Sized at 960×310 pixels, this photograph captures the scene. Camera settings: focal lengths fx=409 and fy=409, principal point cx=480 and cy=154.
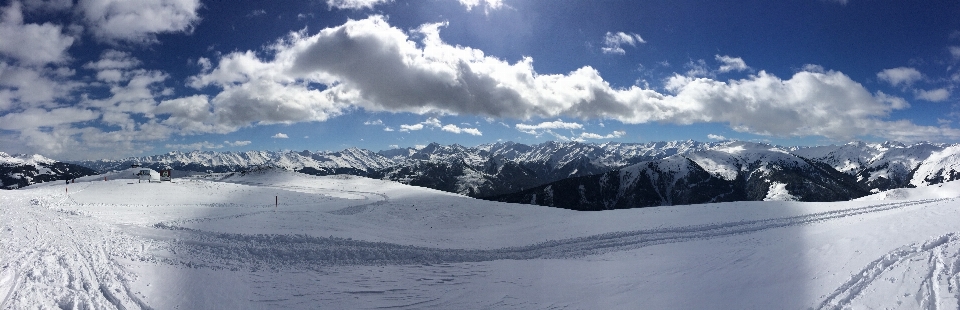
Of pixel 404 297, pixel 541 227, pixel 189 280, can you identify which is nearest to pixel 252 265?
pixel 189 280

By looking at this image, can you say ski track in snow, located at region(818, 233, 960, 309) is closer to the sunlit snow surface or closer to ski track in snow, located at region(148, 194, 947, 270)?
the sunlit snow surface

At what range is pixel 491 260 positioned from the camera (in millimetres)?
19656

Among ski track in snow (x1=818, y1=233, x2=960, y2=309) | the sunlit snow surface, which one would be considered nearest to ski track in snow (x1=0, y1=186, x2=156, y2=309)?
the sunlit snow surface

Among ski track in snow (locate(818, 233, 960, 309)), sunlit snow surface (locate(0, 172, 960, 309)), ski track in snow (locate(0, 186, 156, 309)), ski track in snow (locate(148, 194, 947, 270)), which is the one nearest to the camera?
ski track in snow (locate(818, 233, 960, 309))

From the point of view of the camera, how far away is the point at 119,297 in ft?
40.1

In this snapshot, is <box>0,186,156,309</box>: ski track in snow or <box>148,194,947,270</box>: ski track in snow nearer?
<box>0,186,156,309</box>: ski track in snow

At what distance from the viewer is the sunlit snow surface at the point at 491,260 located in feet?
39.1

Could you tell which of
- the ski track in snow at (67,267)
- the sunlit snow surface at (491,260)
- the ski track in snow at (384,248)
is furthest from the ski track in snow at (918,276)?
the ski track in snow at (67,267)

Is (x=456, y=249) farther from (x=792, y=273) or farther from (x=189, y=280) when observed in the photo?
(x=792, y=273)

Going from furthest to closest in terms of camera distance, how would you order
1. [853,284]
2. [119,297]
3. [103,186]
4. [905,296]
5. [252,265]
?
[103,186] → [252,265] → [119,297] → [853,284] → [905,296]

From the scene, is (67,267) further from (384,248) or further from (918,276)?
(918,276)

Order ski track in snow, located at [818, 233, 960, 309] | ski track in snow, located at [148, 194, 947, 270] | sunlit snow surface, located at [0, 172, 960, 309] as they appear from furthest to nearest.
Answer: ski track in snow, located at [148, 194, 947, 270]
sunlit snow surface, located at [0, 172, 960, 309]
ski track in snow, located at [818, 233, 960, 309]

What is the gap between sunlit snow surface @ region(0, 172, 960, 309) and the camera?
11.9 metres

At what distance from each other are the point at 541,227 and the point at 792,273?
15686 mm
